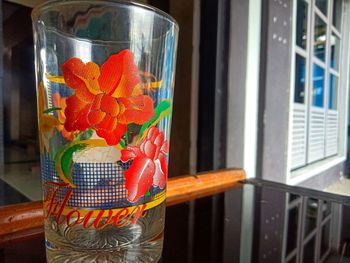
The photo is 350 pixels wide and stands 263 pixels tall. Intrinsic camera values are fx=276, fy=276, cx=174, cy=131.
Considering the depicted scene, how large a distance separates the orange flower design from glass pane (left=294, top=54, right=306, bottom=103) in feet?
6.15

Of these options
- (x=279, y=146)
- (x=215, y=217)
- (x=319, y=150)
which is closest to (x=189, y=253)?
(x=215, y=217)

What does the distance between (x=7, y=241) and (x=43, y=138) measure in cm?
17

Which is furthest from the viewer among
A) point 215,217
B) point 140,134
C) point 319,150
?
point 319,150

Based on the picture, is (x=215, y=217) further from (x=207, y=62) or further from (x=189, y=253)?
(x=207, y=62)

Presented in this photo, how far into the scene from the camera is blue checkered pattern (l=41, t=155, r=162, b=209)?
0.27 metres

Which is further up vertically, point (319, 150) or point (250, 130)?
point (250, 130)

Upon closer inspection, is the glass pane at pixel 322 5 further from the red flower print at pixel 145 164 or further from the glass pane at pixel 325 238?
the red flower print at pixel 145 164

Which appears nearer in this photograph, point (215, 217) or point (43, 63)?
point (43, 63)

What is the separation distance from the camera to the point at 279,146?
127 centimetres

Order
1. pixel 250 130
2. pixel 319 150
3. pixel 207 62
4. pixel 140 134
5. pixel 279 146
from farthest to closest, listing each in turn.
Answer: pixel 319 150 < pixel 279 146 < pixel 250 130 < pixel 207 62 < pixel 140 134

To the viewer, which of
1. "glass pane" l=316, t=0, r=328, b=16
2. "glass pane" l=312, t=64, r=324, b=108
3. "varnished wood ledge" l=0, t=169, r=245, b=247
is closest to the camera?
"varnished wood ledge" l=0, t=169, r=245, b=247

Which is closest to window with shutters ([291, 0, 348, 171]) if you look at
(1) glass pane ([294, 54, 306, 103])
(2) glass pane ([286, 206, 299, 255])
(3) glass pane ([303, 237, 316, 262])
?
(1) glass pane ([294, 54, 306, 103])

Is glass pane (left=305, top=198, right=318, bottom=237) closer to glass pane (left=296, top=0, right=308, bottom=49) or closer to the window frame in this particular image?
the window frame

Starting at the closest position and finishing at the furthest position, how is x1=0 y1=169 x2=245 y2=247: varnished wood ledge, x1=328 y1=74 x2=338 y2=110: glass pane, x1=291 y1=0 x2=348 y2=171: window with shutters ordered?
1. x1=0 y1=169 x2=245 y2=247: varnished wood ledge
2. x1=291 y1=0 x2=348 y2=171: window with shutters
3. x1=328 y1=74 x2=338 y2=110: glass pane
